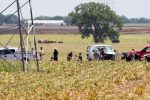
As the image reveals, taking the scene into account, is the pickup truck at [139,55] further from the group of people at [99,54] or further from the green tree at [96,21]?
the green tree at [96,21]

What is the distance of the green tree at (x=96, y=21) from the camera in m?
97.6

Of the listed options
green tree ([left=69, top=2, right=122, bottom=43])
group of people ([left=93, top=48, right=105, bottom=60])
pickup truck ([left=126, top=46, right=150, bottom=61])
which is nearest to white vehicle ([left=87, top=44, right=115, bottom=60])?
group of people ([left=93, top=48, right=105, bottom=60])

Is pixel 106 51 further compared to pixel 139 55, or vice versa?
pixel 106 51

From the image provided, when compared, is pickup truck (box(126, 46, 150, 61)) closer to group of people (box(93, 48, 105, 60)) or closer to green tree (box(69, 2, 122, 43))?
group of people (box(93, 48, 105, 60))

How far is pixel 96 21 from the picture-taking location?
99.5 m

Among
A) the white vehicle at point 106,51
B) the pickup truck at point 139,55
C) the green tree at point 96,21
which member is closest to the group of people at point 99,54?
the white vehicle at point 106,51

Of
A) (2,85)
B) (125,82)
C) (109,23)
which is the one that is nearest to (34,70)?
(2,85)

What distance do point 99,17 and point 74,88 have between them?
8105 centimetres

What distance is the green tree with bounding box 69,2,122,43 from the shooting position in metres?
97.6

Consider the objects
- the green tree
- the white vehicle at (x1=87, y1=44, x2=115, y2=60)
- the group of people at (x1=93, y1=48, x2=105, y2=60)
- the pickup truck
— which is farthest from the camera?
the green tree

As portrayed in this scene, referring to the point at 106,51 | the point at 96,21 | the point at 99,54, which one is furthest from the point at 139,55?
the point at 96,21

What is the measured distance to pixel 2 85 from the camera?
2286cm

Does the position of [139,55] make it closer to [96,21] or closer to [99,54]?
[99,54]

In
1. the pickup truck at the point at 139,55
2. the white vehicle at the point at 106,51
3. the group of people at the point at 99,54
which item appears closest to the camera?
the pickup truck at the point at 139,55
